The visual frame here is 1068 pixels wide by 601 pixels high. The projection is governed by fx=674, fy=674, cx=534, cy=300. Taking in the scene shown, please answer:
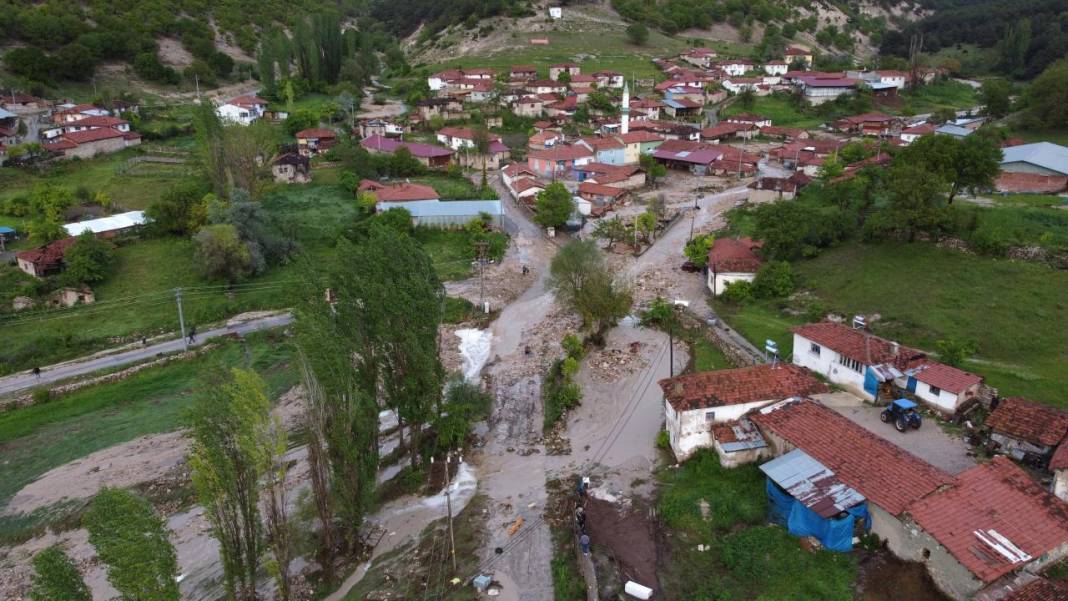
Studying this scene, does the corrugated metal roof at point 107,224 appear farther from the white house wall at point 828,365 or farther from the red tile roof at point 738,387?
the white house wall at point 828,365

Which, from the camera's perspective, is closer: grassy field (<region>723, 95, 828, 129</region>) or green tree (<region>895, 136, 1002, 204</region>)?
green tree (<region>895, 136, 1002, 204</region>)

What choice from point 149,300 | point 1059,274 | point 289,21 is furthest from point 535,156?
point 289,21

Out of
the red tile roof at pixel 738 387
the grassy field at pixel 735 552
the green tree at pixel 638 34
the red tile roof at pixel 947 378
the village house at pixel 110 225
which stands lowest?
the grassy field at pixel 735 552

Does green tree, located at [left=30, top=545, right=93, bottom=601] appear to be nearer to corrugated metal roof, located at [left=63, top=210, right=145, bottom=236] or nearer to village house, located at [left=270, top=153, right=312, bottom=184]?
corrugated metal roof, located at [left=63, top=210, right=145, bottom=236]

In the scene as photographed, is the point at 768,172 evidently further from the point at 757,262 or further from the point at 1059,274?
the point at 1059,274

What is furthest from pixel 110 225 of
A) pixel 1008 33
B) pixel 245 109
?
pixel 1008 33

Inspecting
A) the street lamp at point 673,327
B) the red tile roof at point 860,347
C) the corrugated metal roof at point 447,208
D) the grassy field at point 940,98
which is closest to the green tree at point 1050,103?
the grassy field at point 940,98

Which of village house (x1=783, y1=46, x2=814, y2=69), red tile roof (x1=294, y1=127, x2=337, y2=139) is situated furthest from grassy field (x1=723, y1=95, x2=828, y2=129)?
red tile roof (x1=294, y1=127, x2=337, y2=139)
